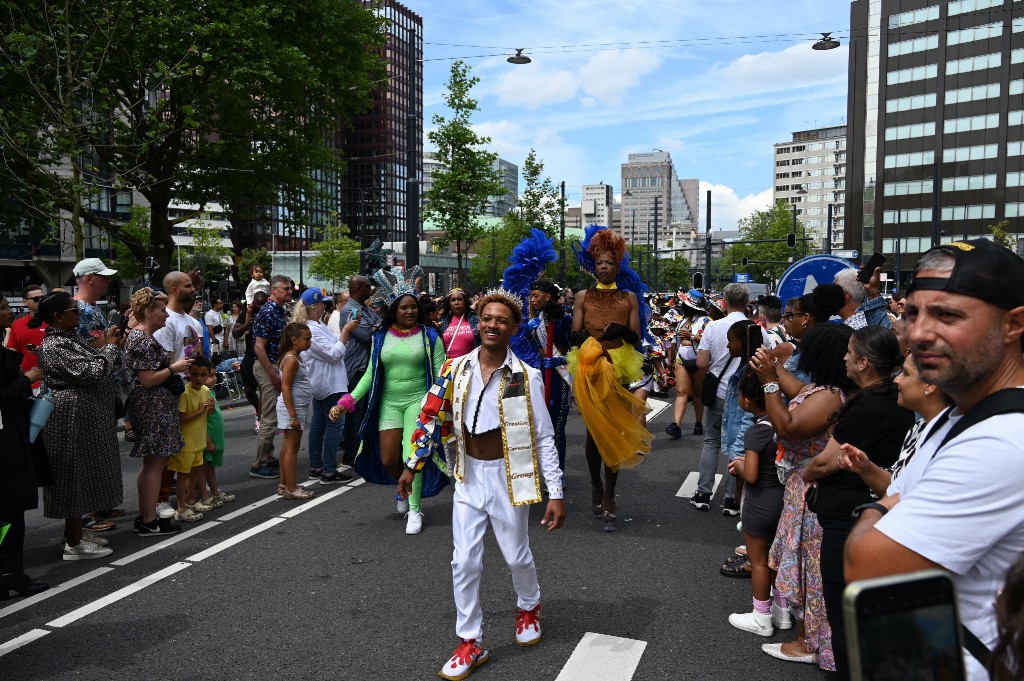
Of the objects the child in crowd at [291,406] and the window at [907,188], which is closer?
the child in crowd at [291,406]

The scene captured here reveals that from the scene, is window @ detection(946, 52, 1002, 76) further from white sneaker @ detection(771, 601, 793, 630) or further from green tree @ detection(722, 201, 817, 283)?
white sneaker @ detection(771, 601, 793, 630)

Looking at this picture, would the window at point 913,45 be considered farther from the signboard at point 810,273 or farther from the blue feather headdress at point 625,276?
the blue feather headdress at point 625,276

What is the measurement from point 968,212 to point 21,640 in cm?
8560

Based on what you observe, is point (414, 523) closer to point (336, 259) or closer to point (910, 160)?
point (336, 259)

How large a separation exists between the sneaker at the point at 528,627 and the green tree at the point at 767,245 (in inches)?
2948

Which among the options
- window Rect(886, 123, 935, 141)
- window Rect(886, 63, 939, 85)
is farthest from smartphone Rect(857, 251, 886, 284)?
window Rect(886, 63, 939, 85)

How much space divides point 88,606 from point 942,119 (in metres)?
86.0

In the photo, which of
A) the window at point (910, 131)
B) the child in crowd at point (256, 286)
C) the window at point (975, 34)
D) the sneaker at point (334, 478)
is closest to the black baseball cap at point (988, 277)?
the sneaker at point (334, 478)

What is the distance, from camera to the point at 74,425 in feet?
18.4

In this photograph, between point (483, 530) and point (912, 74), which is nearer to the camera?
point (483, 530)

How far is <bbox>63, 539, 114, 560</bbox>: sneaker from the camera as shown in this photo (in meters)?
5.70

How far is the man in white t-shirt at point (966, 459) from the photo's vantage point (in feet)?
4.74

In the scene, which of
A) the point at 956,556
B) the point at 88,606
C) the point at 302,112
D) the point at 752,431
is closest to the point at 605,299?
the point at 752,431

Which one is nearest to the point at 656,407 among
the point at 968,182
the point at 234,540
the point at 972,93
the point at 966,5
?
the point at 234,540
